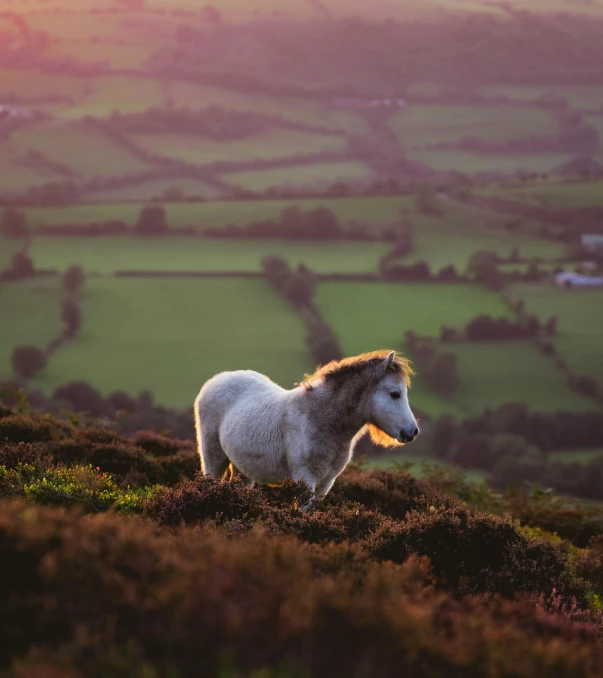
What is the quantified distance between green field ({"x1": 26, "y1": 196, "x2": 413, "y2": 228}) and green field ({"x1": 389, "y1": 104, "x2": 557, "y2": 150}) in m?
17.5

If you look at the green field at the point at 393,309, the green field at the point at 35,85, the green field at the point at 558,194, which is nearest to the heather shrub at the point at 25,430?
the green field at the point at 393,309

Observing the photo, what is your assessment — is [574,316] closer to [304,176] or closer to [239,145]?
[304,176]

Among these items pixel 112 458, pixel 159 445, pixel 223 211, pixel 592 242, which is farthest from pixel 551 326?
pixel 112 458

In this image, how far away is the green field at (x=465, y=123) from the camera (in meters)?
86.1

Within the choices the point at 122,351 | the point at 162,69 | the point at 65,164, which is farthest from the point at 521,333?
the point at 162,69

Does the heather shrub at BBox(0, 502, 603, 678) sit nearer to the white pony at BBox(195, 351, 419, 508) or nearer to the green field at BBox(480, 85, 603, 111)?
the white pony at BBox(195, 351, 419, 508)

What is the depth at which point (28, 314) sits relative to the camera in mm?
51562

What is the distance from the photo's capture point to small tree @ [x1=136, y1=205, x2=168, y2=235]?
62.4 m

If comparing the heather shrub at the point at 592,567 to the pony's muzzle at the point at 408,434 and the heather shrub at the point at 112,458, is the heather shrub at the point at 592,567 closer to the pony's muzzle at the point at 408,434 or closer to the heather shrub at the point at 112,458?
the pony's muzzle at the point at 408,434

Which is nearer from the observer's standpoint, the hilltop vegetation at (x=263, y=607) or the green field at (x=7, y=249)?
the hilltop vegetation at (x=263, y=607)

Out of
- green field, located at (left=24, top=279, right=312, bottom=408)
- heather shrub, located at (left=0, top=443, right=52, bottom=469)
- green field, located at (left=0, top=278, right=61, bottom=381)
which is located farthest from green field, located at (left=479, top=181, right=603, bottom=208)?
heather shrub, located at (left=0, top=443, right=52, bottom=469)

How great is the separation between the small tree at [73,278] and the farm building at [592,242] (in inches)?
1608

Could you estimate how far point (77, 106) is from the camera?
77.9 m

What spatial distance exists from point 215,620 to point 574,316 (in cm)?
5737
